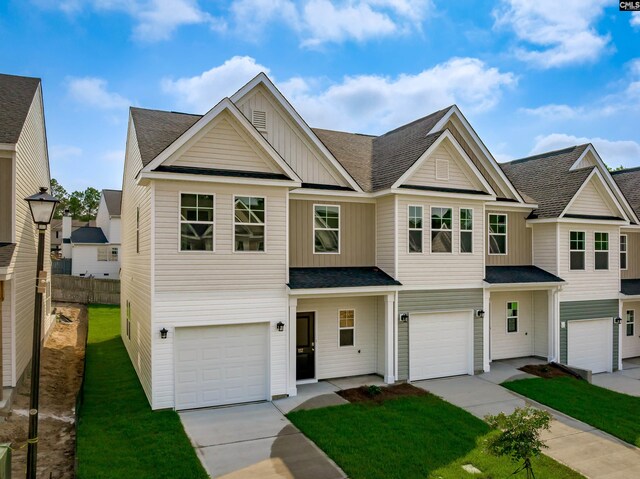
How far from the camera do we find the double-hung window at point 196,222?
1145cm

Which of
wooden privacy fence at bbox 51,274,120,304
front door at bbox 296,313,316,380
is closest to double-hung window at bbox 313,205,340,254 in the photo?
front door at bbox 296,313,316,380

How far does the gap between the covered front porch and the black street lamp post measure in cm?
687

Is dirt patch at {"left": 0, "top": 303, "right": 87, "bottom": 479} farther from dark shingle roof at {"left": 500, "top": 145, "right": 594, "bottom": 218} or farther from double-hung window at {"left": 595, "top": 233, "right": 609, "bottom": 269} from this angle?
double-hung window at {"left": 595, "top": 233, "right": 609, "bottom": 269}

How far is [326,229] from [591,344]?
12226mm

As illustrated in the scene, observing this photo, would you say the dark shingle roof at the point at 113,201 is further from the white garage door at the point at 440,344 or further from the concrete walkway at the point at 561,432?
the concrete walkway at the point at 561,432

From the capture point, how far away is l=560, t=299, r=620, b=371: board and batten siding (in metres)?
17.3

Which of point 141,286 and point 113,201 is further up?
point 113,201

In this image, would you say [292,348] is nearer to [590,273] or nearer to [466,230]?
[466,230]

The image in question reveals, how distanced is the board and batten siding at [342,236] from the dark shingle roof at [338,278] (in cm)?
31

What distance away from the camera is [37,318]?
6.86 meters

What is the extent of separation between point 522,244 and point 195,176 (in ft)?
43.2

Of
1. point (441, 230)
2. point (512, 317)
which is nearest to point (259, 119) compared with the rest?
point (441, 230)

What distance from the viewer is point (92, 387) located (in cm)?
1291

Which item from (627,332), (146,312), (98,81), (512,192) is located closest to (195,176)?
(146,312)
